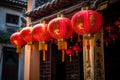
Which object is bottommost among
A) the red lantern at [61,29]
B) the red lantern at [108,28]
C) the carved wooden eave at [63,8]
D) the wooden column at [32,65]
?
the wooden column at [32,65]

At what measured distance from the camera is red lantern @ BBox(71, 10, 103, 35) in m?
6.39

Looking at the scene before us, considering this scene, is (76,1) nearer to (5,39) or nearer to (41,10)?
(41,10)

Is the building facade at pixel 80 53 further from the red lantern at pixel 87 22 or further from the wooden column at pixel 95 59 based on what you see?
the red lantern at pixel 87 22

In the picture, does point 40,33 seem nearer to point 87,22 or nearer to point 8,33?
point 87,22

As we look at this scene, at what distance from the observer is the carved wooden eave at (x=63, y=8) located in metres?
7.27

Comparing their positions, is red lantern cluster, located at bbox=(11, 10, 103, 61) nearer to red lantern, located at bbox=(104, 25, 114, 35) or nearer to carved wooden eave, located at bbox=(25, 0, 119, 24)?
carved wooden eave, located at bbox=(25, 0, 119, 24)

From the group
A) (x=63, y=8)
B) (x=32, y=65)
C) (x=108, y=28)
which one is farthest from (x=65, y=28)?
(x=32, y=65)

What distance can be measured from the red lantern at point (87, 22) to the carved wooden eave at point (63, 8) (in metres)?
0.74

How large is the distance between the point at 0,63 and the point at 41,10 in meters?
11.1

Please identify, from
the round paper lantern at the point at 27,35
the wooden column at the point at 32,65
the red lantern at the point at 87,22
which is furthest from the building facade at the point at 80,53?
the round paper lantern at the point at 27,35

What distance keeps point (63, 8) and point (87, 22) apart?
2.97m

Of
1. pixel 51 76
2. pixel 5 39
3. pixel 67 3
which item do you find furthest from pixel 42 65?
pixel 5 39

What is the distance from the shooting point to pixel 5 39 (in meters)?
19.7

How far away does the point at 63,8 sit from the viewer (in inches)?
362
